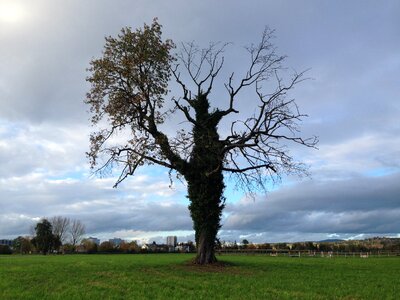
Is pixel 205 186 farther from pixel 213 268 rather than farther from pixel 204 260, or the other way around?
pixel 213 268

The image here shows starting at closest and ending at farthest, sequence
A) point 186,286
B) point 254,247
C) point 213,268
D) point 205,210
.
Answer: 1. point 186,286
2. point 213,268
3. point 205,210
4. point 254,247

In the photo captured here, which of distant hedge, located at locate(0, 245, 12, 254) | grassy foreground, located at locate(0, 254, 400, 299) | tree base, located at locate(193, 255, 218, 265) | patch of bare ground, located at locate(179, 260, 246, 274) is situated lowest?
grassy foreground, located at locate(0, 254, 400, 299)

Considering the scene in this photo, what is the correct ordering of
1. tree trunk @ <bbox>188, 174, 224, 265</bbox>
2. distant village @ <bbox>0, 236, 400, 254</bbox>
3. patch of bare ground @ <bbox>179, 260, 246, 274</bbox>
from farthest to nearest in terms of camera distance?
1. distant village @ <bbox>0, 236, 400, 254</bbox>
2. tree trunk @ <bbox>188, 174, 224, 265</bbox>
3. patch of bare ground @ <bbox>179, 260, 246, 274</bbox>

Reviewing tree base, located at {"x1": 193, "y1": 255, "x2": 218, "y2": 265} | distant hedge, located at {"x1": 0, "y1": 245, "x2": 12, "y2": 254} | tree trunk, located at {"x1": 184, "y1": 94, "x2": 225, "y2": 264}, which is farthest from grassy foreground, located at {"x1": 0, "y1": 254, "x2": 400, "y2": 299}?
distant hedge, located at {"x1": 0, "y1": 245, "x2": 12, "y2": 254}

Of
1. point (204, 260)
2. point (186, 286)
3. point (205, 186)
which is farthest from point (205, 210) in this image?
point (186, 286)

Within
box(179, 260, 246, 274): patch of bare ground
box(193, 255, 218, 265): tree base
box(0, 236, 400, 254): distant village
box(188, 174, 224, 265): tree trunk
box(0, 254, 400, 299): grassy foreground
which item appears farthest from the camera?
box(0, 236, 400, 254): distant village

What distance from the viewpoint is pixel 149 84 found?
1174 inches

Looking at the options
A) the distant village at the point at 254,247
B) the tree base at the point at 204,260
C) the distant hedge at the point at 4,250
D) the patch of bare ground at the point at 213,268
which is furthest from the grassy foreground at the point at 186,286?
the distant hedge at the point at 4,250

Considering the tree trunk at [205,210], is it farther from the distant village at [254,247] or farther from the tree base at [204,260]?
the distant village at [254,247]

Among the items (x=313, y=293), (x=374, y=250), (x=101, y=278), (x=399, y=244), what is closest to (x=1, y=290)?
(x=101, y=278)

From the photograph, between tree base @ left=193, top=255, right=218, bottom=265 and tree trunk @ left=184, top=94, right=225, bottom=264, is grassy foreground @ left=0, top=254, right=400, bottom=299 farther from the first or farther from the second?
tree trunk @ left=184, top=94, right=225, bottom=264

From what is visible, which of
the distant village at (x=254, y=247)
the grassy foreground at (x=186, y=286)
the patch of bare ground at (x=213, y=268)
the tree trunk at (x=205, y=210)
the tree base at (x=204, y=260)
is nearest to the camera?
the grassy foreground at (x=186, y=286)

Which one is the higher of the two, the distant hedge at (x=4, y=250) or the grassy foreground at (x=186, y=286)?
the distant hedge at (x=4, y=250)

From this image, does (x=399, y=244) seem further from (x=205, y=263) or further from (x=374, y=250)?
(x=205, y=263)
